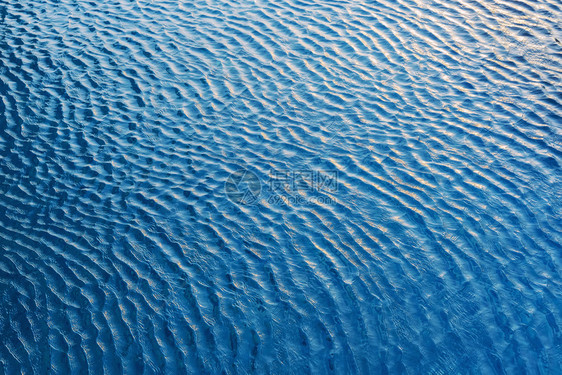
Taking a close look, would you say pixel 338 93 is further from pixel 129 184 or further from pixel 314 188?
pixel 129 184

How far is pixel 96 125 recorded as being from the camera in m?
14.1

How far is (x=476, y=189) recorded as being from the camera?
11805 millimetres

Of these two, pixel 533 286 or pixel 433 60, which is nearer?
pixel 533 286

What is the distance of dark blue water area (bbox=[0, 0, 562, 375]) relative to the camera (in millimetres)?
9297

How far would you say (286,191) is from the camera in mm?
12172

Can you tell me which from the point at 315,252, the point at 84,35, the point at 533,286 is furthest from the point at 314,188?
the point at 84,35

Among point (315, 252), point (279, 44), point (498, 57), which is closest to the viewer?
point (315, 252)

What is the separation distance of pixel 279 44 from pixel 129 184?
6.78m

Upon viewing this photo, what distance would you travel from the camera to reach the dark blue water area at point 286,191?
930cm

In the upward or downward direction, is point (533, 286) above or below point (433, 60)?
below

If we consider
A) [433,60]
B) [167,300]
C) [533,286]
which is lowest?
[167,300]

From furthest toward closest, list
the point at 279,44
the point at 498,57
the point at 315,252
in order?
the point at 279,44 < the point at 498,57 < the point at 315,252

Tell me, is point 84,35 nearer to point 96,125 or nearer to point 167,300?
point 96,125

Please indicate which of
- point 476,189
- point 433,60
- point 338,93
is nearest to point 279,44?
point 338,93
